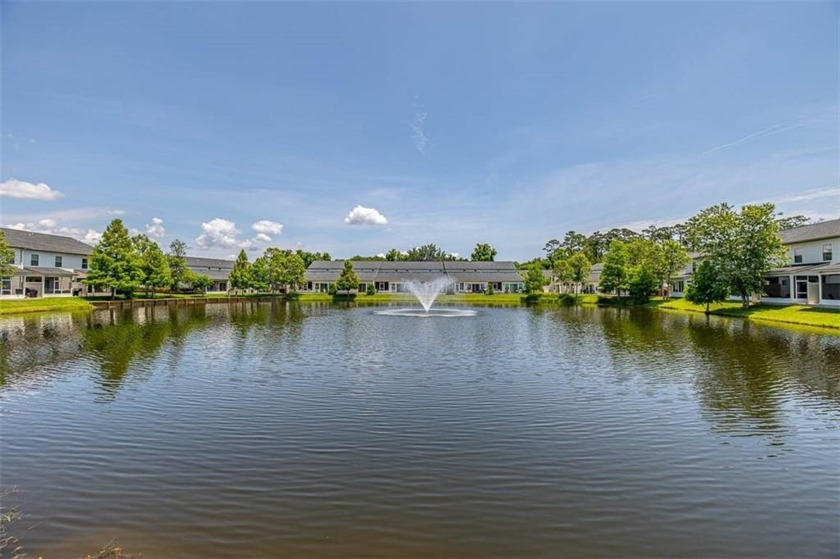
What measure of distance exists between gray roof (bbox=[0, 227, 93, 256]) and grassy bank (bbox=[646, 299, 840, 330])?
58438 mm

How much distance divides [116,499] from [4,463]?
2.68 meters

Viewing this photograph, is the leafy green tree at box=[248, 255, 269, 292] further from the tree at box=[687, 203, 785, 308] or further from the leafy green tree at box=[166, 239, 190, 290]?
the tree at box=[687, 203, 785, 308]

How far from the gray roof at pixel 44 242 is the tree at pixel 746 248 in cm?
5844

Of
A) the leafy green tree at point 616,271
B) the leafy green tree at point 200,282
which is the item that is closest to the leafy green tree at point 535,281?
the leafy green tree at point 616,271

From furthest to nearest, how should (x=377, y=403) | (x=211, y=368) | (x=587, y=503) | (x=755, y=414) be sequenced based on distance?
(x=211, y=368)
(x=377, y=403)
(x=755, y=414)
(x=587, y=503)

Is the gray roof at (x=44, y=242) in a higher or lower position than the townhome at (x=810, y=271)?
higher

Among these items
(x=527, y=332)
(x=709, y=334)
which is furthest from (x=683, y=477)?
(x=709, y=334)

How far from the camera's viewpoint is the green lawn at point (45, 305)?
1342 inches

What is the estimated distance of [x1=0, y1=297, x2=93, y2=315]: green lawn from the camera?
34.1 metres

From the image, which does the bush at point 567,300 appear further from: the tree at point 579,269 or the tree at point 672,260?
the tree at point 672,260

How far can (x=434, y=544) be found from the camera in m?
4.98

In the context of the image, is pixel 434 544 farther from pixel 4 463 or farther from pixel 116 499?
pixel 4 463

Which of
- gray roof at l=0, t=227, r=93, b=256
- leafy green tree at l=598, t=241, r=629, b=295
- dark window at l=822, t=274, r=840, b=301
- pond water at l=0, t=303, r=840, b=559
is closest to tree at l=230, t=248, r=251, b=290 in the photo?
gray roof at l=0, t=227, r=93, b=256

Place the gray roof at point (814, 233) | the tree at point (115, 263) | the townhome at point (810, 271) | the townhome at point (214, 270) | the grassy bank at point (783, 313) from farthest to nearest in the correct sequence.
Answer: the townhome at point (214, 270), the tree at point (115, 263), the gray roof at point (814, 233), the townhome at point (810, 271), the grassy bank at point (783, 313)
